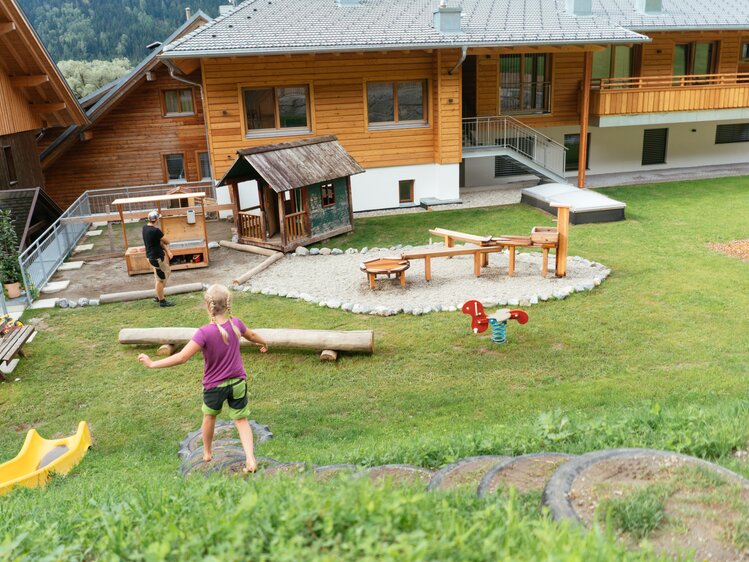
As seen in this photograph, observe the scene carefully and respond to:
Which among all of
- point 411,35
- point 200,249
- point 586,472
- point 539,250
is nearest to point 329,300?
point 200,249

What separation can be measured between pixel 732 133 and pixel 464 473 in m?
26.7

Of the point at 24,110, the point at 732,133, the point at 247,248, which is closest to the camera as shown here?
the point at 247,248

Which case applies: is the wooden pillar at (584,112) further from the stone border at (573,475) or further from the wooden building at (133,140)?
the stone border at (573,475)

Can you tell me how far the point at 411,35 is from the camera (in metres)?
19.0

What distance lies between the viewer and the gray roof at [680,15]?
22.9 m

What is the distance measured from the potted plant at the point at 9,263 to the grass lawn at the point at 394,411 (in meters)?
1.27

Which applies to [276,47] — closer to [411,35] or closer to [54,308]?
[411,35]

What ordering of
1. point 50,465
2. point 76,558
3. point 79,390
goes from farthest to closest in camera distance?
1. point 79,390
2. point 50,465
3. point 76,558

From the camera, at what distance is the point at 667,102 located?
72.9 feet

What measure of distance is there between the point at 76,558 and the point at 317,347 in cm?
609

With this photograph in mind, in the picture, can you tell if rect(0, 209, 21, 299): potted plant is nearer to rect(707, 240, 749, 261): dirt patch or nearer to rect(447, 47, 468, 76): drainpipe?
rect(447, 47, 468, 76): drainpipe

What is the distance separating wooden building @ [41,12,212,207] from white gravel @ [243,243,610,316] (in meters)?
12.5

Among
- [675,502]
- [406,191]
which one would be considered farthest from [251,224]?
[675,502]

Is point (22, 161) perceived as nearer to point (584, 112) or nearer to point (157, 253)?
point (157, 253)
